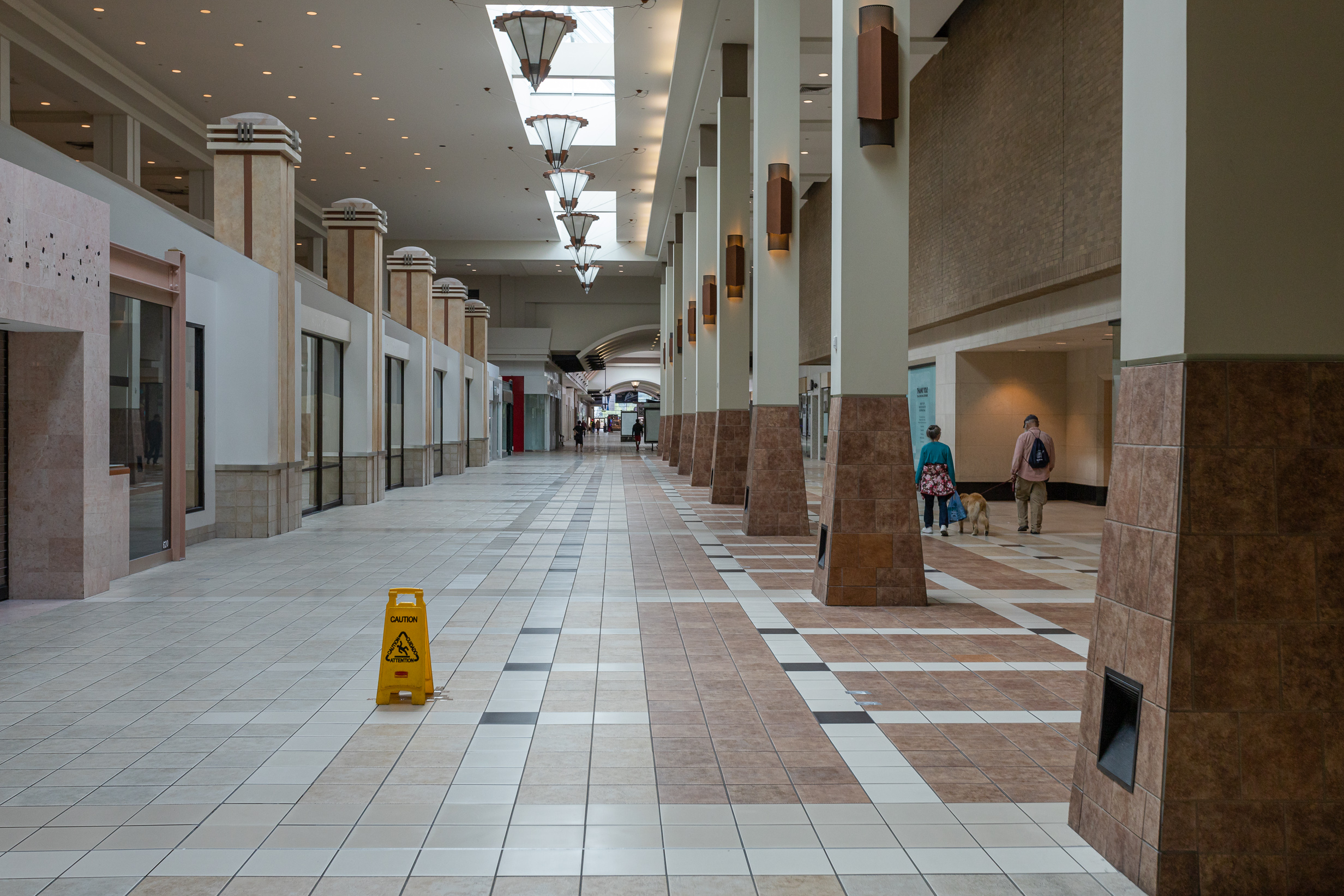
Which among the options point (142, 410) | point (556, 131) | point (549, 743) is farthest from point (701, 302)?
point (549, 743)

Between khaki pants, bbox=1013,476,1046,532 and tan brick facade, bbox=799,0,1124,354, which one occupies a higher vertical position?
tan brick facade, bbox=799,0,1124,354

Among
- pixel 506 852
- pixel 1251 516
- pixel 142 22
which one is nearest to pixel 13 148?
pixel 506 852

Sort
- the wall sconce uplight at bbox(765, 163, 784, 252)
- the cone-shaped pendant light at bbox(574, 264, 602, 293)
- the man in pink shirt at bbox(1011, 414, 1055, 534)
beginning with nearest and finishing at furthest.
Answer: the wall sconce uplight at bbox(765, 163, 784, 252) < the man in pink shirt at bbox(1011, 414, 1055, 534) < the cone-shaped pendant light at bbox(574, 264, 602, 293)

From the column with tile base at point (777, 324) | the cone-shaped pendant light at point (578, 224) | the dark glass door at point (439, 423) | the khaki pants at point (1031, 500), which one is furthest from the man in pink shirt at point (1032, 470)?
the dark glass door at point (439, 423)

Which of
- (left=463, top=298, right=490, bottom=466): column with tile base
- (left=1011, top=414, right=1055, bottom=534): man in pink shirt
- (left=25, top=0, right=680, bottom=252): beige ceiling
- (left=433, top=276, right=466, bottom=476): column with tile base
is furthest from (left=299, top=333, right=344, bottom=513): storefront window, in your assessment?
(left=463, top=298, right=490, bottom=466): column with tile base

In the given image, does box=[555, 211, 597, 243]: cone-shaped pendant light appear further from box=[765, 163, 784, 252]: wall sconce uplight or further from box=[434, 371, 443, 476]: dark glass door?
box=[765, 163, 784, 252]: wall sconce uplight

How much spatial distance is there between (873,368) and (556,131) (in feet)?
38.1

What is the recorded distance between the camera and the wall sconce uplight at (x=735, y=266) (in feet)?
51.5

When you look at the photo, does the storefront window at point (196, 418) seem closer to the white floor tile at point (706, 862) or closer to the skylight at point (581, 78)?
the skylight at point (581, 78)

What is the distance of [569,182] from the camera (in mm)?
21938

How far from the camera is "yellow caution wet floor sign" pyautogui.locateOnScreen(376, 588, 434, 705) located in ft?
15.2

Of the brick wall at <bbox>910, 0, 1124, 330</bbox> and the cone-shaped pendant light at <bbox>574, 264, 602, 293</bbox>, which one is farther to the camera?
the cone-shaped pendant light at <bbox>574, 264, 602, 293</bbox>

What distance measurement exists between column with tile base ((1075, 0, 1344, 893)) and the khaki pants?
9.68m

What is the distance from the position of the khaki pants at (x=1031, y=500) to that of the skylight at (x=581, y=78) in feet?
33.1
